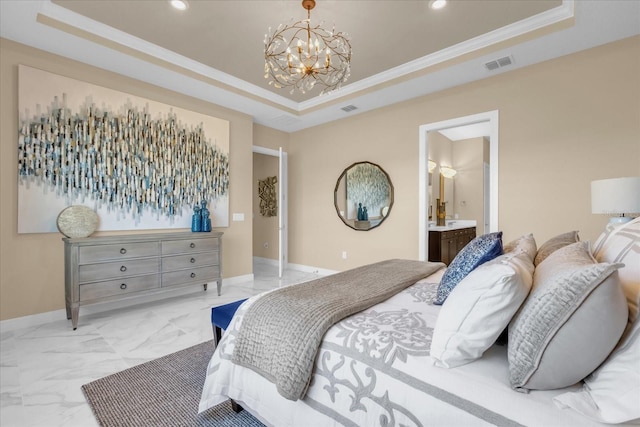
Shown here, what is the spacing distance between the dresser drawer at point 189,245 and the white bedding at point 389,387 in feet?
7.47

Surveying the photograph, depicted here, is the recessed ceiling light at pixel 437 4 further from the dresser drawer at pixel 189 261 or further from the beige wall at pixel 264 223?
the beige wall at pixel 264 223

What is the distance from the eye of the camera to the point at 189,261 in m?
3.57

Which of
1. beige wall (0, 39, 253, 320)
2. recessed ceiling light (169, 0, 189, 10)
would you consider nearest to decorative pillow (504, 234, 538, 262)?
recessed ceiling light (169, 0, 189, 10)

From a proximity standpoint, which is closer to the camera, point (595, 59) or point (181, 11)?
point (181, 11)

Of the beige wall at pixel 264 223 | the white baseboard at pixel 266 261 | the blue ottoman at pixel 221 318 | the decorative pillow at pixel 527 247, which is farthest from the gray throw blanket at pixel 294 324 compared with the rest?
the beige wall at pixel 264 223

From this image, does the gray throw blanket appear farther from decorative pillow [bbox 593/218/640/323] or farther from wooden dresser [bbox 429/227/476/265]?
wooden dresser [bbox 429/227/476/265]

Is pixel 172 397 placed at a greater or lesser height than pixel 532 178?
lesser

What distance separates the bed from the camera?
763 millimetres

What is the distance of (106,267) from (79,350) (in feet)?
2.75

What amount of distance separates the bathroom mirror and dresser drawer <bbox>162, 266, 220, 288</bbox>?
2.21 m

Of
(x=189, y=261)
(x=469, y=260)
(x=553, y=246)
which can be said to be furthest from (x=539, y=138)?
(x=189, y=261)

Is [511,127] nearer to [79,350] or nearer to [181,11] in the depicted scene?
[181,11]

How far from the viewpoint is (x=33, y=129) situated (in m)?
2.81

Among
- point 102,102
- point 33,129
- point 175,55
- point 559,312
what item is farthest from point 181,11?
point 559,312
